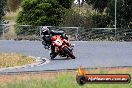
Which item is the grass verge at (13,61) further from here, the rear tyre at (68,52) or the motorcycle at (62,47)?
the rear tyre at (68,52)

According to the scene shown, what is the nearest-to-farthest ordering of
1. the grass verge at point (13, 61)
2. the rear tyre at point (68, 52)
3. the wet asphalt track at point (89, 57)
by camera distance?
the wet asphalt track at point (89, 57) → the grass verge at point (13, 61) → the rear tyre at point (68, 52)

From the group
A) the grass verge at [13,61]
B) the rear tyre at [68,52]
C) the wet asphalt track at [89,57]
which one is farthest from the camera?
the rear tyre at [68,52]

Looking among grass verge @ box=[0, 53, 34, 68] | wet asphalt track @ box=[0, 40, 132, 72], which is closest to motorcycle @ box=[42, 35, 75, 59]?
wet asphalt track @ box=[0, 40, 132, 72]

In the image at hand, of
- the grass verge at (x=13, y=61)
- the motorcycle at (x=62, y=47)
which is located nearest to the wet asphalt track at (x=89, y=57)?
the motorcycle at (x=62, y=47)

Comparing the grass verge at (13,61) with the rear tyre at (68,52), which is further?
the rear tyre at (68,52)

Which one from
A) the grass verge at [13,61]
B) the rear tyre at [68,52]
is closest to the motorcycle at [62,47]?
the rear tyre at [68,52]

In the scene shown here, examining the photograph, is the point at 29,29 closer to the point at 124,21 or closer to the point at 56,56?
the point at 124,21

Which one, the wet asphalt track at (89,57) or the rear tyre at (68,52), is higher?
the rear tyre at (68,52)

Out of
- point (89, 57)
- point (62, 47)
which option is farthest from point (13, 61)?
point (89, 57)

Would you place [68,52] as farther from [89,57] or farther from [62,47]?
[89,57]

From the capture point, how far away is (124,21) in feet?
127

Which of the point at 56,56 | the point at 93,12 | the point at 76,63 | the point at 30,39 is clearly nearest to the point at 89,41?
the point at 30,39

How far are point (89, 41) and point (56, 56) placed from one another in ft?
40.8

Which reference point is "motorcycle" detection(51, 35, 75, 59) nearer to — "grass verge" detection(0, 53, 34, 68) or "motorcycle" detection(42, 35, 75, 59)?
"motorcycle" detection(42, 35, 75, 59)
